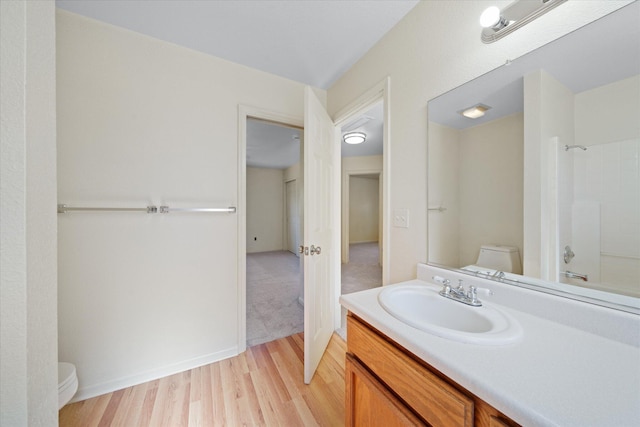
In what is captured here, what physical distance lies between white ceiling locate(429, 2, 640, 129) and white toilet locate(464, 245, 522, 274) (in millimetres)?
582

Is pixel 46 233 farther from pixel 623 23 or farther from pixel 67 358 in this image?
pixel 623 23

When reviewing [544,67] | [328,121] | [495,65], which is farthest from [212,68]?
[544,67]

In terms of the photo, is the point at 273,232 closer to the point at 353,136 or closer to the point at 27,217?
the point at 353,136

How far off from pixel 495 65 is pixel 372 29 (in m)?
0.88

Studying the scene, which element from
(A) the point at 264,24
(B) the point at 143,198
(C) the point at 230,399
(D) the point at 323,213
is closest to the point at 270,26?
(A) the point at 264,24

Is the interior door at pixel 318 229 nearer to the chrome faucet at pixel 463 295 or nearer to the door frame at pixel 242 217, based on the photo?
the door frame at pixel 242 217

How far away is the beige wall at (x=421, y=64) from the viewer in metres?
0.82

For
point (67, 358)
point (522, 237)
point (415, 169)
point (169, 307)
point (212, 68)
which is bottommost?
point (67, 358)

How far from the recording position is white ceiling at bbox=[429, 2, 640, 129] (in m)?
0.65

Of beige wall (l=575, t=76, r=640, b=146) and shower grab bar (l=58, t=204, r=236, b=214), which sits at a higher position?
beige wall (l=575, t=76, r=640, b=146)

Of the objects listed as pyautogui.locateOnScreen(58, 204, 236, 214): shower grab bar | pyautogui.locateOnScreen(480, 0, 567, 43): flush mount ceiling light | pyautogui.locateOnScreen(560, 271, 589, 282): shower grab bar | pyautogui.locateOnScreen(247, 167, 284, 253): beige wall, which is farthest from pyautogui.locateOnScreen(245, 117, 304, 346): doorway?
pyautogui.locateOnScreen(560, 271, 589, 282): shower grab bar

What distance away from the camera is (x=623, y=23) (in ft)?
2.16

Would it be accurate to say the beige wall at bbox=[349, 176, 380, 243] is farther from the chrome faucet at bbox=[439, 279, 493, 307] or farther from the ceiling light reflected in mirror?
the chrome faucet at bbox=[439, 279, 493, 307]

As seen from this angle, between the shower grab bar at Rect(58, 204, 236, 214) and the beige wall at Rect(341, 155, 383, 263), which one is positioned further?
the beige wall at Rect(341, 155, 383, 263)
